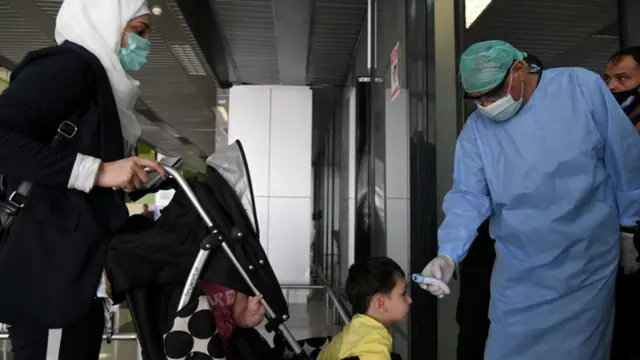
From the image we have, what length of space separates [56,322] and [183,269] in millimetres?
367

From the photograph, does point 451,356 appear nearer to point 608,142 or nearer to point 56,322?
point 608,142

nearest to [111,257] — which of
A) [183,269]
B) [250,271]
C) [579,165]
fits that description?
[183,269]

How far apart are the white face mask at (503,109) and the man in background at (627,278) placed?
18.8 inches

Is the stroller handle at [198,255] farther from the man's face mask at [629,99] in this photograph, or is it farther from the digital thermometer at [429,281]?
the man's face mask at [629,99]

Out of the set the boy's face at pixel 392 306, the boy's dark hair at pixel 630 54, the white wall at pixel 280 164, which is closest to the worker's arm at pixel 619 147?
the boy's dark hair at pixel 630 54

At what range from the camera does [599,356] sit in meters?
1.44

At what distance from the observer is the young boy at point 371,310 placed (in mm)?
1642

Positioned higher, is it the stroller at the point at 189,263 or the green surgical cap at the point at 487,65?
the green surgical cap at the point at 487,65

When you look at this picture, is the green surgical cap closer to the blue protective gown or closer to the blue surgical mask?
the blue protective gown

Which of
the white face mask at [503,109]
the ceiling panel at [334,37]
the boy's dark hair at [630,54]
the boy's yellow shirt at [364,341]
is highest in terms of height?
the ceiling panel at [334,37]

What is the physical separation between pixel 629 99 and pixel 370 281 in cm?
104

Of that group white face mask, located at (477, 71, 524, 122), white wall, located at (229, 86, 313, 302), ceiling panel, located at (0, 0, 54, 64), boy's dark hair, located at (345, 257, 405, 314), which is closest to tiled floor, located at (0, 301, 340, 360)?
white wall, located at (229, 86, 313, 302)

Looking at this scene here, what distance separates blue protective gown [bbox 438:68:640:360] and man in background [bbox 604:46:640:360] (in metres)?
0.17

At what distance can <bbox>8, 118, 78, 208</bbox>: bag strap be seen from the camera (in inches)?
48.1
